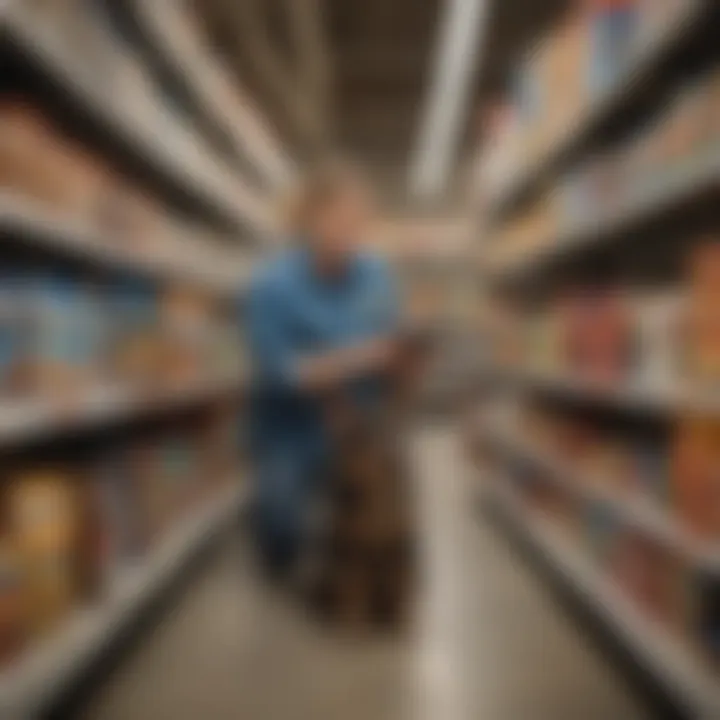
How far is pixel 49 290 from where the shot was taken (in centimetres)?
254

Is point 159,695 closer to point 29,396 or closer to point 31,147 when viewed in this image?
point 29,396

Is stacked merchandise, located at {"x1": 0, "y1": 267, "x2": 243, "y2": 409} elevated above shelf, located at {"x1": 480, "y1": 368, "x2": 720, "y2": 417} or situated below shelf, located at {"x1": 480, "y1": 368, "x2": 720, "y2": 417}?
above

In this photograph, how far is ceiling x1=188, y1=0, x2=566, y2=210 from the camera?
5867 mm

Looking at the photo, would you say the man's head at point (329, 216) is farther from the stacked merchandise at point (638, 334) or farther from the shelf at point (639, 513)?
the shelf at point (639, 513)

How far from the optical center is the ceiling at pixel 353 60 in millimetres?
5867

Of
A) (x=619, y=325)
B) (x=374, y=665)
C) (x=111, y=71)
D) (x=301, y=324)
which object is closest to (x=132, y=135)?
(x=111, y=71)

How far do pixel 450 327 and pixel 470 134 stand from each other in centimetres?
198

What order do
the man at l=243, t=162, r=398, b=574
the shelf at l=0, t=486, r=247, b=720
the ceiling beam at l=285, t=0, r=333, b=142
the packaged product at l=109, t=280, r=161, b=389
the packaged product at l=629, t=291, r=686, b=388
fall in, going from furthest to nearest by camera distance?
1. the ceiling beam at l=285, t=0, r=333, b=142
2. the man at l=243, t=162, r=398, b=574
3. the packaged product at l=109, t=280, r=161, b=389
4. the packaged product at l=629, t=291, r=686, b=388
5. the shelf at l=0, t=486, r=247, b=720

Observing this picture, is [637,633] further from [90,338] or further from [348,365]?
[90,338]

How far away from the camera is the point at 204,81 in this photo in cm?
459

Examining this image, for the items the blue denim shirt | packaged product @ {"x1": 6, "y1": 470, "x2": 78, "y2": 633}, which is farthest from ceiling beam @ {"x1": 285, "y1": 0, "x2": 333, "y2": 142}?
packaged product @ {"x1": 6, "y1": 470, "x2": 78, "y2": 633}

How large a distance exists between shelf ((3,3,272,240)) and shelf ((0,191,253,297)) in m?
0.27

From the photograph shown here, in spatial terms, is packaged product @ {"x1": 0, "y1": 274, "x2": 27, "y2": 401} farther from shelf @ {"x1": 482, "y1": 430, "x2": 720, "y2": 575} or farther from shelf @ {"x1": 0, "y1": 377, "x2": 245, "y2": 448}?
→ shelf @ {"x1": 482, "y1": 430, "x2": 720, "y2": 575}

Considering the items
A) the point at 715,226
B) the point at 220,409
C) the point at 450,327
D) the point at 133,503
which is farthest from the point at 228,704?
the point at 450,327
